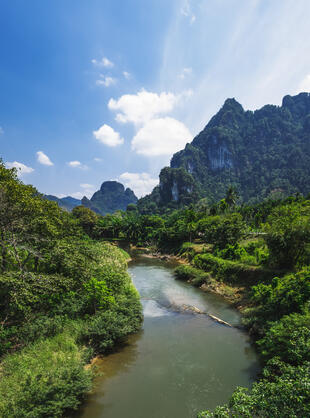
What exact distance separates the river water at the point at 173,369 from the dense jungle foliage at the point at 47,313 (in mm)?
1207

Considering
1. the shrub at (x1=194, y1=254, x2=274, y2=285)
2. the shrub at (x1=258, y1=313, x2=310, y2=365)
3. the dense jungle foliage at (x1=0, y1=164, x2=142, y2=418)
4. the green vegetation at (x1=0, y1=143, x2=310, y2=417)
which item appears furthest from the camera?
the shrub at (x1=194, y1=254, x2=274, y2=285)

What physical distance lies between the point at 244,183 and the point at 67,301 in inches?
7881

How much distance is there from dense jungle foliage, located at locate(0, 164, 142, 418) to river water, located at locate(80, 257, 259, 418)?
121cm

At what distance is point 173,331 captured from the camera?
15.6 meters

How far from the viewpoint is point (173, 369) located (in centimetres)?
1141

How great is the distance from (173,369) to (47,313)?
8.18m

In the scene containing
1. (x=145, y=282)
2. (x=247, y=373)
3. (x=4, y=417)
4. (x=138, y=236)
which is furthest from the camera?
(x=138, y=236)

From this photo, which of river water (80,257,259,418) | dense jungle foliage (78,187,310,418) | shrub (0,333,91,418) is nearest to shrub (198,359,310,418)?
dense jungle foliage (78,187,310,418)

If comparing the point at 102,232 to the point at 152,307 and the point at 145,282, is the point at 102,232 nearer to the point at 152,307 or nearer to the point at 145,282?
the point at 145,282

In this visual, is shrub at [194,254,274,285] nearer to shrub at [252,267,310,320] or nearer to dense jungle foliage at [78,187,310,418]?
dense jungle foliage at [78,187,310,418]

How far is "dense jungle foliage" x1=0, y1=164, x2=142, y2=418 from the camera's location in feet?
26.4

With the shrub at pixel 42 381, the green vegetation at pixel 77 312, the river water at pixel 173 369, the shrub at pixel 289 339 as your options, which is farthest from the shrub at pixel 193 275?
the shrub at pixel 42 381

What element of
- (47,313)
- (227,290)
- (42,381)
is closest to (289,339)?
(42,381)

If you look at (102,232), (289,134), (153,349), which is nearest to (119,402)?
(153,349)
